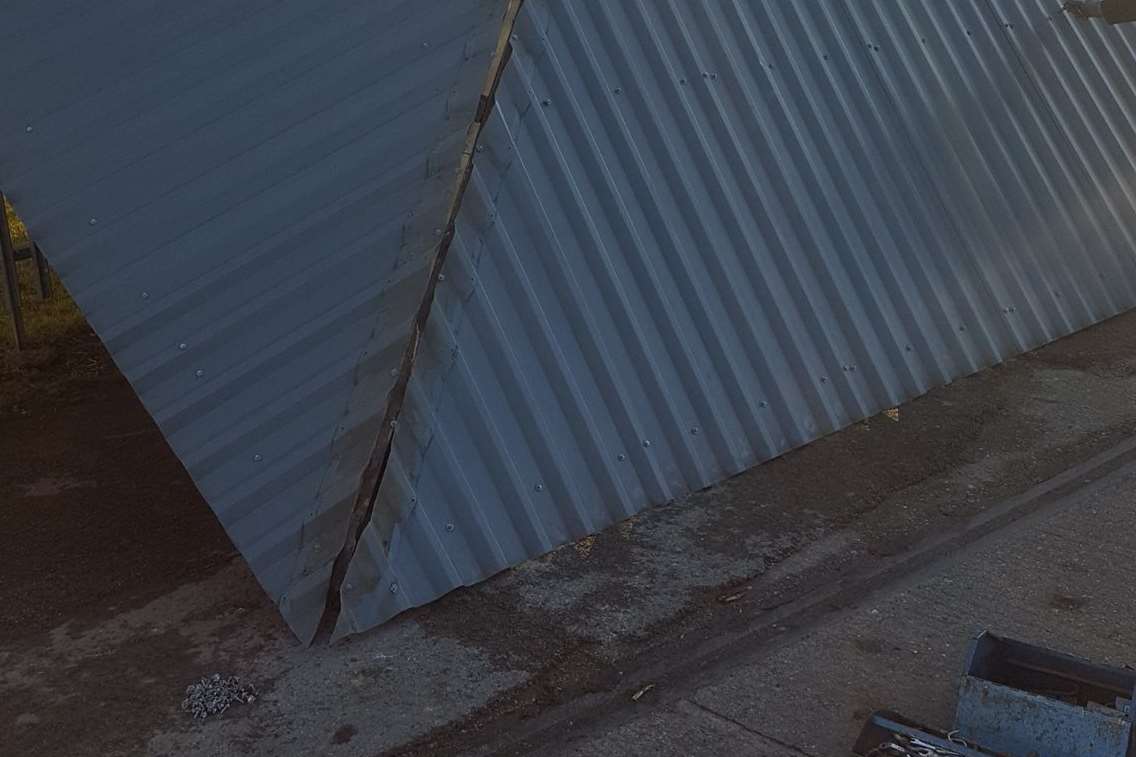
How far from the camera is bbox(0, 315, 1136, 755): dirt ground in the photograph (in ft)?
16.1

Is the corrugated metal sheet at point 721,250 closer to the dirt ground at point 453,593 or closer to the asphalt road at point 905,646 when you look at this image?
the dirt ground at point 453,593

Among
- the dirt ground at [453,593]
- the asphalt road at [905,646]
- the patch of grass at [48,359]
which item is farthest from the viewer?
the patch of grass at [48,359]

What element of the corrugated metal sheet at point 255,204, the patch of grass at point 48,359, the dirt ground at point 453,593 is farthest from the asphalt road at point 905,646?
the patch of grass at point 48,359

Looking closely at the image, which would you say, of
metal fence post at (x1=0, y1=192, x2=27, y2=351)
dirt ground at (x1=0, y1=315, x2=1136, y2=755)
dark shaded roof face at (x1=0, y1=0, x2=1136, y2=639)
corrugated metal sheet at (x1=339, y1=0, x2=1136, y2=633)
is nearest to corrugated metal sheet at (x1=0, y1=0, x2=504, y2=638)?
Result: dark shaded roof face at (x1=0, y1=0, x2=1136, y2=639)

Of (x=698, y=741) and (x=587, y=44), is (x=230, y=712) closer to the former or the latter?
(x=698, y=741)

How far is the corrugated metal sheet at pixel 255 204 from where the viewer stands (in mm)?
5488

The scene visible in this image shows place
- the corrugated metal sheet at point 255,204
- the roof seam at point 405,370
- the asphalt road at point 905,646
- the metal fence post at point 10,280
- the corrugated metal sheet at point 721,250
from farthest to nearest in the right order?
1. the metal fence post at point 10,280
2. the corrugated metal sheet at point 721,250
3. the corrugated metal sheet at point 255,204
4. the roof seam at point 405,370
5. the asphalt road at point 905,646

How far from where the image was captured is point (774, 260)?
686cm

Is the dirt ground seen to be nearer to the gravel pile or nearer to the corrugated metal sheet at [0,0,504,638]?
the gravel pile

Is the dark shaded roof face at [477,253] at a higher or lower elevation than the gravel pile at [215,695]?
higher

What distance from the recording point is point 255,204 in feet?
19.5

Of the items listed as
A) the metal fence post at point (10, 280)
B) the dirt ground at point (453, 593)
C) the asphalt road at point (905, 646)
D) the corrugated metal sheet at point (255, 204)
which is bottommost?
the asphalt road at point (905, 646)

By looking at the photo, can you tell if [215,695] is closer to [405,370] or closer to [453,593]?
[453,593]

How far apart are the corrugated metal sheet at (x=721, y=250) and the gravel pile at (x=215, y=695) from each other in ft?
1.54
